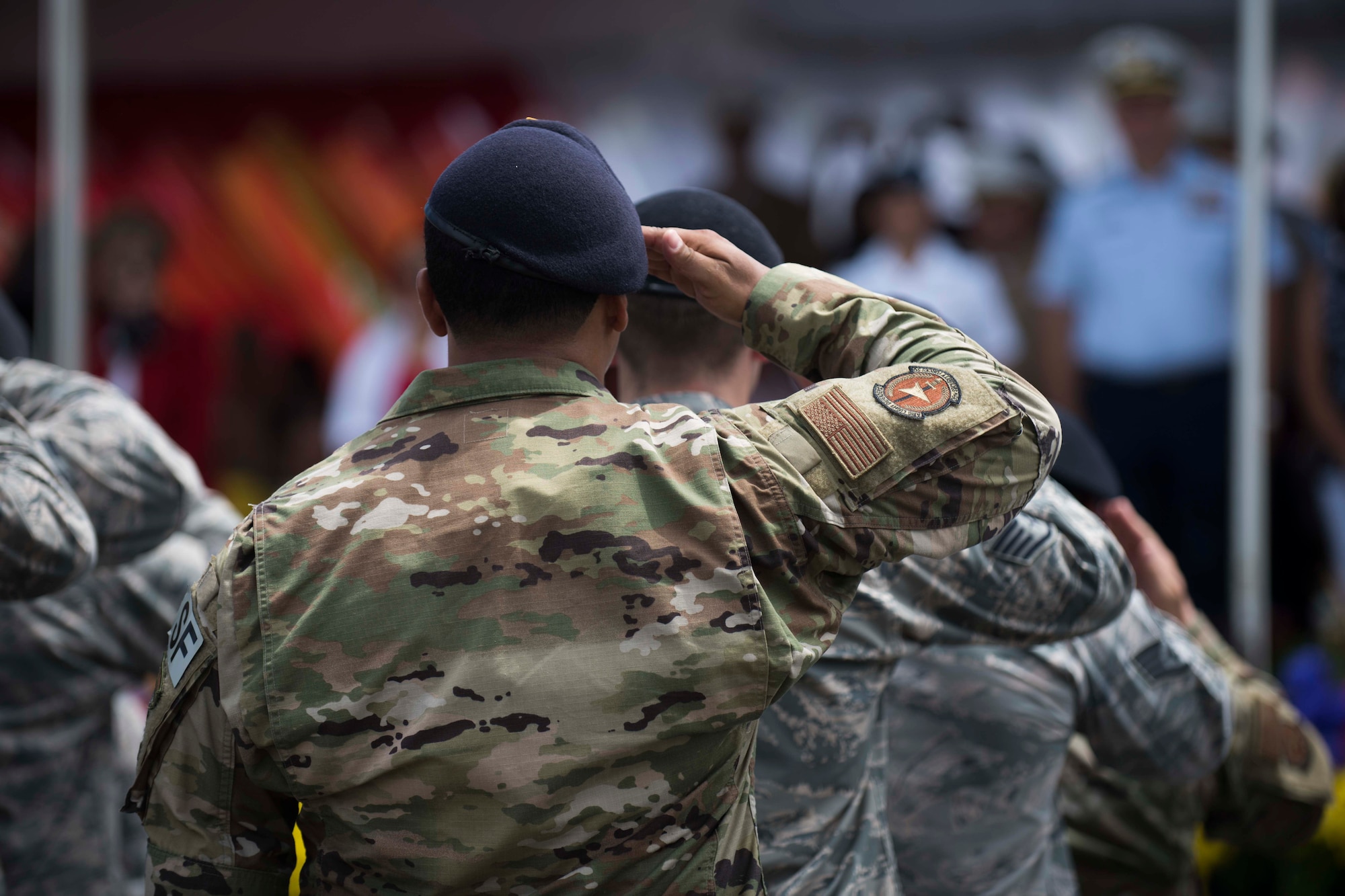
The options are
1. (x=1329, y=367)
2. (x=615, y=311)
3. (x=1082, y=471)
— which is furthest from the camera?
(x=1329, y=367)

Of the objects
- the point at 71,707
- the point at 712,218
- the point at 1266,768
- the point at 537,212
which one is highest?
the point at 537,212

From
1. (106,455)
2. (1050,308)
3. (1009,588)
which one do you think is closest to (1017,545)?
(1009,588)

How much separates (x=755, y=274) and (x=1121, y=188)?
430cm

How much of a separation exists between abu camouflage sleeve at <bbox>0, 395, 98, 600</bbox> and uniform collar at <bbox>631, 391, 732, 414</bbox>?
81 centimetres

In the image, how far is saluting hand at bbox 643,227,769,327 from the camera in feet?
5.00

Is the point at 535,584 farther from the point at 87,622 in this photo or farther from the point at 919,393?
the point at 87,622

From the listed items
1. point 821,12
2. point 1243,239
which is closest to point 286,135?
point 821,12

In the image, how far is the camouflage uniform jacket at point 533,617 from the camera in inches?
50.9

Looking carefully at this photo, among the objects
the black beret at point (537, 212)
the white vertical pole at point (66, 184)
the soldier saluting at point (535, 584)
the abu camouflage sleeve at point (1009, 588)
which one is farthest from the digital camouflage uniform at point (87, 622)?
the white vertical pole at point (66, 184)

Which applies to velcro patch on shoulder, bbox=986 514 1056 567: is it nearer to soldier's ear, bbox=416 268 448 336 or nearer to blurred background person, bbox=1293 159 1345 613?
soldier's ear, bbox=416 268 448 336

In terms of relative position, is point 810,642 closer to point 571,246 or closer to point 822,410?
point 822,410

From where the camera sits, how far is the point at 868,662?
1835mm

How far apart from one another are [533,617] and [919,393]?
452 millimetres

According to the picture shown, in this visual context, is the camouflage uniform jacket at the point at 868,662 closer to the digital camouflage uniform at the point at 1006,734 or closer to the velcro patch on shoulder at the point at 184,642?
the digital camouflage uniform at the point at 1006,734
